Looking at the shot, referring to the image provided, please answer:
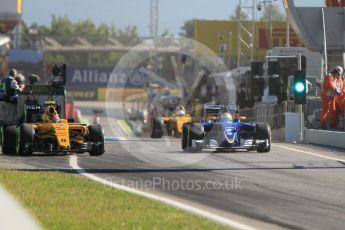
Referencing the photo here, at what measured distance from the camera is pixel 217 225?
10.8m

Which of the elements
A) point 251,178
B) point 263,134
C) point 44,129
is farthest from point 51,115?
point 251,178

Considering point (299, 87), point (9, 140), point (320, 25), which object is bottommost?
point (9, 140)

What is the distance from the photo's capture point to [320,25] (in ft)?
113

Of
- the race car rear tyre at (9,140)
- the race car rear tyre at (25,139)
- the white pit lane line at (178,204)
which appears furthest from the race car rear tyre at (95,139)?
the white pit lane line at (178,204)

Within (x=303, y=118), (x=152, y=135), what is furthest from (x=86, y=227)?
(x=152, y=135)

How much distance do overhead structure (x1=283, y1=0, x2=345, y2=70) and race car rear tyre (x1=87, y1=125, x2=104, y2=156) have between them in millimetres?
13082

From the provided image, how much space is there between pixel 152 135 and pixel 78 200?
21978 mm

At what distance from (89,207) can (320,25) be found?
23354mm

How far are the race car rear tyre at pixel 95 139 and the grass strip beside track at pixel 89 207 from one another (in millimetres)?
6096

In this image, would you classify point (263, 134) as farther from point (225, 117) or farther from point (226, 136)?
point (225, 117)

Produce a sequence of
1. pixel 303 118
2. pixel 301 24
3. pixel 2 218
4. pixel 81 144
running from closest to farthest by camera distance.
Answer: pixel 2 218
pixel 81 144
pixel 303 118
pixel 301 24

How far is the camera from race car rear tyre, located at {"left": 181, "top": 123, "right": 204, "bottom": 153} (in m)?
23.2

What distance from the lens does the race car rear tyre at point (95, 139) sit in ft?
72.5

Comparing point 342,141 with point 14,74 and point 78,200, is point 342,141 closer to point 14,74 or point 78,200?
point 14,74
